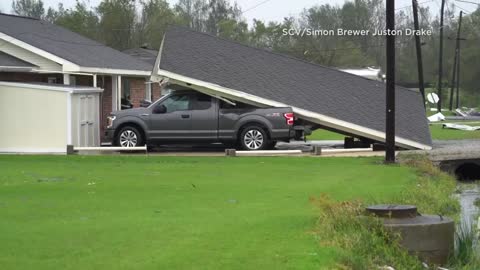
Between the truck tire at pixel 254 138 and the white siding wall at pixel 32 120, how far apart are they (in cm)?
499

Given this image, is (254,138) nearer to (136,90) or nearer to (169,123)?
(169,123)

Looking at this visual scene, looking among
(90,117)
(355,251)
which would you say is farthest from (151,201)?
(90,117)

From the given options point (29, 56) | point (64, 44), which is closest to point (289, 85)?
point (29, 56)

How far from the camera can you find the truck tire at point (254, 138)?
23.0 metres

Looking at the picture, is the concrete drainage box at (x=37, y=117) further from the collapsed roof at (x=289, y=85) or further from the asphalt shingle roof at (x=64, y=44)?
the asphalt shingle roof at (x=64, y=44)

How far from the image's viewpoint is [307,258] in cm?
791

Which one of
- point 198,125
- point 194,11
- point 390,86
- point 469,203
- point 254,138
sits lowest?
point 469,203

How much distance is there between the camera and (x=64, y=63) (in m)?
26.2

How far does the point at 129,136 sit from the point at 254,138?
3592 millimetres

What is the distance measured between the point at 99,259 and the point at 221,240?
60.3 inches

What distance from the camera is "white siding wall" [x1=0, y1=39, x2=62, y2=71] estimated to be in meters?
26.7

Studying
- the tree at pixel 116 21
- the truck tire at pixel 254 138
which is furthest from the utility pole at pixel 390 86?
the tree at pixel 116 21

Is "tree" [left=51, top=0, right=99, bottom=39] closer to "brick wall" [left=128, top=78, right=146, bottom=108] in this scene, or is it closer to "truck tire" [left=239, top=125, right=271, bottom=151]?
"brick wall" [left=128, top=78, right=146, bottom=108]

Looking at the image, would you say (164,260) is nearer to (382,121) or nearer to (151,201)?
(151,201)
